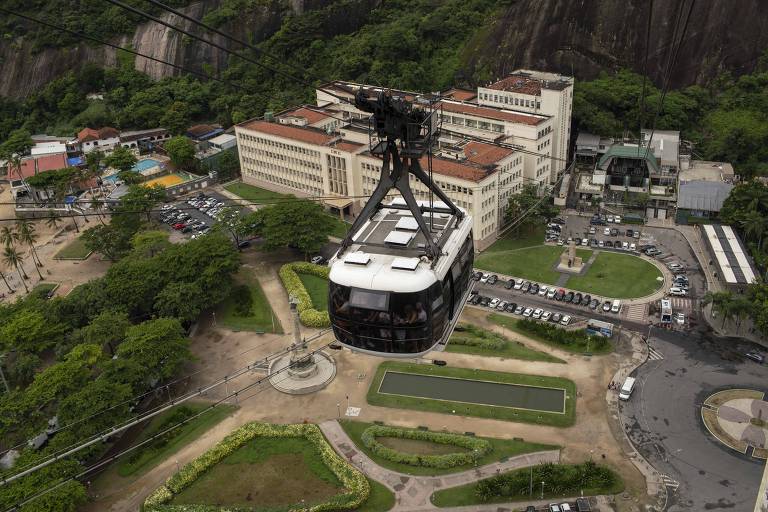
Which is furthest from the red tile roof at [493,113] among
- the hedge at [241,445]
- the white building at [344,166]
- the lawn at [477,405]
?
the hedge at [241,445]

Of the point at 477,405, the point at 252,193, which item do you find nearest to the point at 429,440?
the point at 477,405

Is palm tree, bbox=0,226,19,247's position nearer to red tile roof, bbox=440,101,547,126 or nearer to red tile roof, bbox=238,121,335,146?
red tile roof, bbox=238,121,335,146

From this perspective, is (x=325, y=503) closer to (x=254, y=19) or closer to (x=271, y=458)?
(x=271, y=458)

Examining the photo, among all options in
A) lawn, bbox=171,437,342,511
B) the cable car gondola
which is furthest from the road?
the cable car gondola

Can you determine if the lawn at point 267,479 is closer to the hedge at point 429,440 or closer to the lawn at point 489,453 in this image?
the lawn at point 489,453

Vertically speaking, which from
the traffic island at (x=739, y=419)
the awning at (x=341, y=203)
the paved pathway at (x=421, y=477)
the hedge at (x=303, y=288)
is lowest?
the paved pathway at (x=421, y=477)

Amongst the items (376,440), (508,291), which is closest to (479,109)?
(508,291)
